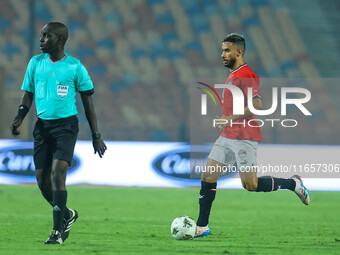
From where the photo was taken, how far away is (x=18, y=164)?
1276 centimetres

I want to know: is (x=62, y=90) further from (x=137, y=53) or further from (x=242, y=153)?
(x=137, y=53)

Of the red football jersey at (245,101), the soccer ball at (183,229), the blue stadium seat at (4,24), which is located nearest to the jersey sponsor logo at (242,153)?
the red football jersey at (245,101)

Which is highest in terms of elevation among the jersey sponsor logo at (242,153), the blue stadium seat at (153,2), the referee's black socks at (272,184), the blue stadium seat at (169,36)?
the blue stadium seat at (153,2)

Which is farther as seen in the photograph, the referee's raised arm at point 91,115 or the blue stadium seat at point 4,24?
the blue stadium seat at point 4,24

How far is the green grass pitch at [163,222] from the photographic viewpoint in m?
5.68

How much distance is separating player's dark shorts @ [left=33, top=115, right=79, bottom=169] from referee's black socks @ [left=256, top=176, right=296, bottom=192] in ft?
6.55

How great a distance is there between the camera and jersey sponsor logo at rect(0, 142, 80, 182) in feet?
41.6

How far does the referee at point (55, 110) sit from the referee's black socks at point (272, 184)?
1.86 m

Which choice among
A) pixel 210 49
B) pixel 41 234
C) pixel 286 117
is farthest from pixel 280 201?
pixel 210 49

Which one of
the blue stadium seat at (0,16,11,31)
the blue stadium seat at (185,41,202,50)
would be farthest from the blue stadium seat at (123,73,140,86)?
the blue stadium seat at (0,16,11,31)

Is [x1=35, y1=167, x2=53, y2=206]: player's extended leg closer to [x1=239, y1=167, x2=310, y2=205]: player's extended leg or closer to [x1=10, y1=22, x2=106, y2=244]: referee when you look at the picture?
[x1=10, y1=22, x2=106, y2=244]: referee

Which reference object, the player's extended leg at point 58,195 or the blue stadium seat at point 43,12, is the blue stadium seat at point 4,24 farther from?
the player's extended leg at point 58,195

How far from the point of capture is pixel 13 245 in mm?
5613

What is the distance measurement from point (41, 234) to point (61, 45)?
6.79 feet
